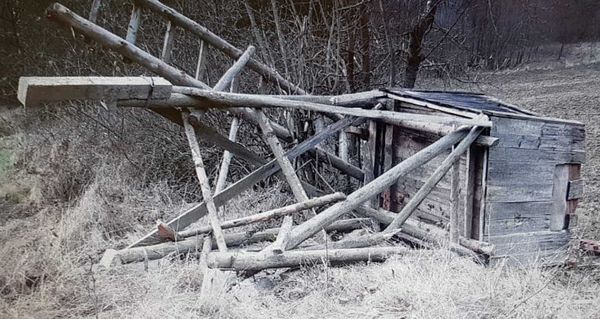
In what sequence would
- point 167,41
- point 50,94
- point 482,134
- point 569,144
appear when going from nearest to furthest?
point 50,94
point 482,134
point 569,144
point 167,41

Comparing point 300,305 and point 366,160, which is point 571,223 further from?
point 300,305

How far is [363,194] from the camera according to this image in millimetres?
3727

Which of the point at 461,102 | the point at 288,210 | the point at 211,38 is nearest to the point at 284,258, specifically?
the point at 288,210

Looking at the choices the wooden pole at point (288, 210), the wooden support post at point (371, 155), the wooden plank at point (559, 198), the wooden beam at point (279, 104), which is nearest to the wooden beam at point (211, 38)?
the wooden support post at point (371, 155)

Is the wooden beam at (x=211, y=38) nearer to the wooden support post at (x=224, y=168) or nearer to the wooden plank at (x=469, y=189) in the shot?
the wooden support post at (x=224, y=168)

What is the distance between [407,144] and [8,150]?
5.68 metres

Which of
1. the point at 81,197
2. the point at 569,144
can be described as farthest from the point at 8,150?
the point at 569,144

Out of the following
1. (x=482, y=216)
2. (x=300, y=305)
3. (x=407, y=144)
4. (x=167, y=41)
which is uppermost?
(x=167, y=41)

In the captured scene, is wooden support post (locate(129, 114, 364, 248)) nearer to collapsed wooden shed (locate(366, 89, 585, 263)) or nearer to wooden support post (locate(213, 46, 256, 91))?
wooden support post (locate(213, 46, 256, 91))

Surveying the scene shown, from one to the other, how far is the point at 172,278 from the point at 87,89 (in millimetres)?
1395

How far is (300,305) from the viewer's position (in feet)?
10.5

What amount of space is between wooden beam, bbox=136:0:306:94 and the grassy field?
1.23 m

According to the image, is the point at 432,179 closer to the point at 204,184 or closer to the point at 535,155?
the point at 535,155

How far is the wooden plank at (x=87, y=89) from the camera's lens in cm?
289
